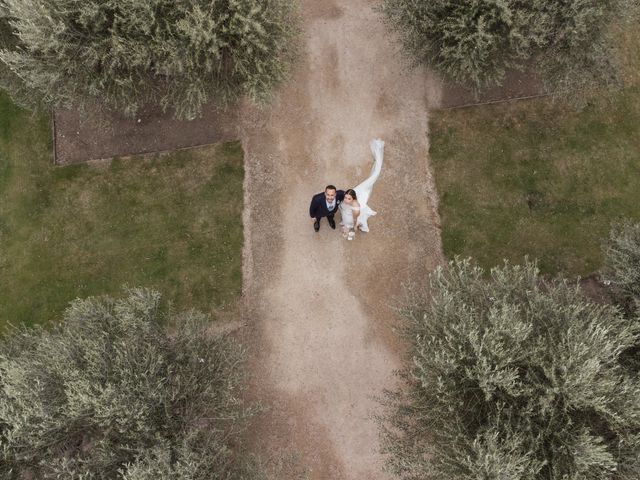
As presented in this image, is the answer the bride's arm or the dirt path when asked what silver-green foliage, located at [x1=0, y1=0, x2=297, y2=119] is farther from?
the bride's arm

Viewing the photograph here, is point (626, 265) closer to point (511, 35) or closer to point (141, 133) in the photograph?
point (511, 35)

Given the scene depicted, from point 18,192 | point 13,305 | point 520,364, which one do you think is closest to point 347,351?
point 520,364

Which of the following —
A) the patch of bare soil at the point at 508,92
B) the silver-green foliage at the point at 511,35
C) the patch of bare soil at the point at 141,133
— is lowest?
the patch of bare soil at the point at 141,133

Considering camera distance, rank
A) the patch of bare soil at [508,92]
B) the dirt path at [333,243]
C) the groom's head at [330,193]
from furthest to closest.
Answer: the patch of bare soil at [508,92]
the dirt path at [333,243]
the groom's head at [330,193]

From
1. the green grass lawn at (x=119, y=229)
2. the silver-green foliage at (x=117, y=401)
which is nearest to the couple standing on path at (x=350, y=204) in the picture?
the green grass lawn at (x=119, y=229)

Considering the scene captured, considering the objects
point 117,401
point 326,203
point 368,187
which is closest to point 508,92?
point 368,187

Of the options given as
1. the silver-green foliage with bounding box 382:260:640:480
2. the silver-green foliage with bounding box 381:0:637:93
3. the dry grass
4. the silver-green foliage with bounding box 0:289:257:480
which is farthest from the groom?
the silver-green foliage with bounding box 0:289:257:480

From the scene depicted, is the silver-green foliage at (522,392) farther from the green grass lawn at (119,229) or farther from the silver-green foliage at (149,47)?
the silver-green foliage at (149,47)
